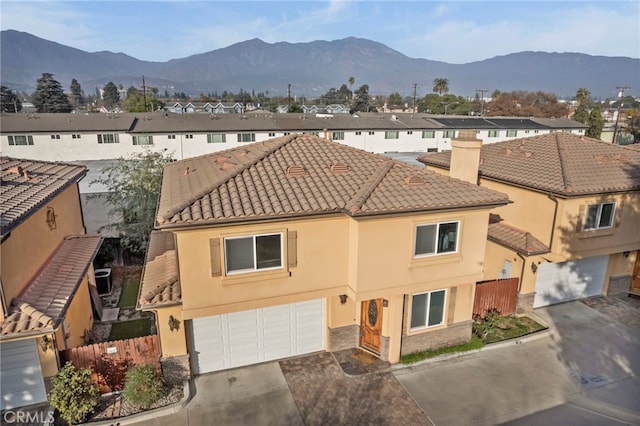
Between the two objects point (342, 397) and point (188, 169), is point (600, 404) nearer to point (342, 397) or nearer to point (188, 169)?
point (342, 397)

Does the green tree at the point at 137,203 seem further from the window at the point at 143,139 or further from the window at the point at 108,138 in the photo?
the window at the point at 108,138

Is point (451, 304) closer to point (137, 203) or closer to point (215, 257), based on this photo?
point (215, 257)

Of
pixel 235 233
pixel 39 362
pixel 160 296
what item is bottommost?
pixel 39 362

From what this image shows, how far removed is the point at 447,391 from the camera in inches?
506

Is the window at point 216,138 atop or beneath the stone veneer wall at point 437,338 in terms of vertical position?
atop

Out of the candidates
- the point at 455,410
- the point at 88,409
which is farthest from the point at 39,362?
the point at 455,410

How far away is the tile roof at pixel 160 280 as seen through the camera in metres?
11.6

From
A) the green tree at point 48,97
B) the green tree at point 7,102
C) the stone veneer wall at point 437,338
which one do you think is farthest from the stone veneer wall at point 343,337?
the green tree at point 7,102

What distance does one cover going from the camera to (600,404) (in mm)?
12398

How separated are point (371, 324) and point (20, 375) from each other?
1056 cm

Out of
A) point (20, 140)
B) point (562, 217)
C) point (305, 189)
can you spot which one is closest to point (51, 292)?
point (305, 189)

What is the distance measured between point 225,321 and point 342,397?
14.4ft

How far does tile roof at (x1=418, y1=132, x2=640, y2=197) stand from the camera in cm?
1633

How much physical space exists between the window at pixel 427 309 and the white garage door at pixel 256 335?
3173 millimetres
